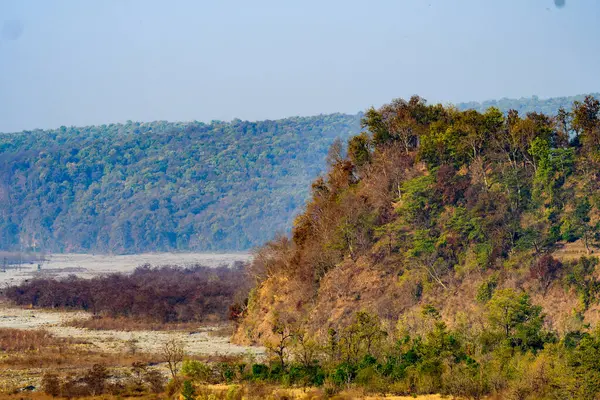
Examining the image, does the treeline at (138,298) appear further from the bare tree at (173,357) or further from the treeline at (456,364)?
the treeline at (456,364)

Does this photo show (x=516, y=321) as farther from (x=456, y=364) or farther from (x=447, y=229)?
(x=447, y=229)

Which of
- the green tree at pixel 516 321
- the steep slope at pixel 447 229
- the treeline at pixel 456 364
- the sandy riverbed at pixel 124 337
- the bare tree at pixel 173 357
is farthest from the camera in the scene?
the sandy riverbed at pixel 124 337

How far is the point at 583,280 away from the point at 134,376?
762 inches

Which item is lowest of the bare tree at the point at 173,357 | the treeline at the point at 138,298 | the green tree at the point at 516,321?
the treeline at the point at 138,298

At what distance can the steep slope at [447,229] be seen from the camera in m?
44.9

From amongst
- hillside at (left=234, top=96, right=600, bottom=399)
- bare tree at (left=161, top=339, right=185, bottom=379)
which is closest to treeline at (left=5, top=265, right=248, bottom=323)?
hillside at (left=234, top=96, right=600, bottom=399)

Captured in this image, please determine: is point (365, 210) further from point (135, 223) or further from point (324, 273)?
point (135, 223)

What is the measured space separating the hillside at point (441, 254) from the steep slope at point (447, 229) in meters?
0.08

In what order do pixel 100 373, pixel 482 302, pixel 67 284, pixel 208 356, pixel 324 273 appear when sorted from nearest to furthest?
pixel 100 373 < pixel 482 302 < pixel 208 356 < pixel 324 273 < pixel 67 284

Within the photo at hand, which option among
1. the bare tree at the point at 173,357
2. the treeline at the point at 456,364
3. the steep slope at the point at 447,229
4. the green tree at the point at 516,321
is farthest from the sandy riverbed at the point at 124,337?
the green tree at the point at 516,321

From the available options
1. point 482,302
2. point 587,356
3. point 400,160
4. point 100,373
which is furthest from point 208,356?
point 587,356

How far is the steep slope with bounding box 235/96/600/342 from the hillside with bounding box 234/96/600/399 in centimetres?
8

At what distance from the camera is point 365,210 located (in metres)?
53.6

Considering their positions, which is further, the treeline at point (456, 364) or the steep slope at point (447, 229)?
the steep slope at point (447, 229)
